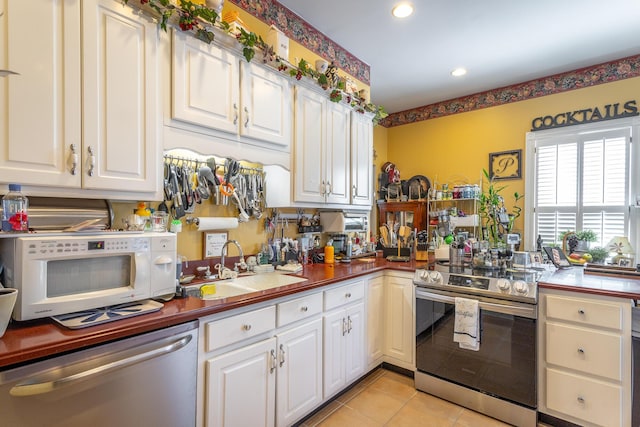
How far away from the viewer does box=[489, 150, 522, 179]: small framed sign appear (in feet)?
12.9

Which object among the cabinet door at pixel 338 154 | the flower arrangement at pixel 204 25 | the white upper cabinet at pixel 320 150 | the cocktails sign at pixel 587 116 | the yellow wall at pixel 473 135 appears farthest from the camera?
the yellow wall at pixel 473 135

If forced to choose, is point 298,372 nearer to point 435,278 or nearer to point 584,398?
point 435,278

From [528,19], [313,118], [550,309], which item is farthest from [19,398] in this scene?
[528,19]

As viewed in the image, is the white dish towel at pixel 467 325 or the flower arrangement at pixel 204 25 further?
the white dish towel at pixel 467 325

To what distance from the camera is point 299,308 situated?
1.90m

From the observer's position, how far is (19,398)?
3.12ft

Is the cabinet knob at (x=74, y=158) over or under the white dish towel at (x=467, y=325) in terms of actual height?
over

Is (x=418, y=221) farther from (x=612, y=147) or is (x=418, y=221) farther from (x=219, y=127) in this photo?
(x=219, y=127)

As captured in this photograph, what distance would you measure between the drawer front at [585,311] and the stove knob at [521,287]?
16 centimetres

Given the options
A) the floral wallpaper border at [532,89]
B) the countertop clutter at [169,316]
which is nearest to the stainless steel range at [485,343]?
the countertop clutter at [169,316]

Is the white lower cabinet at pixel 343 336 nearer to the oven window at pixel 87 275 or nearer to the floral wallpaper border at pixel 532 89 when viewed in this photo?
the oven window at pixel 87 275

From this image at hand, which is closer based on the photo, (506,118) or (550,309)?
(550,309)

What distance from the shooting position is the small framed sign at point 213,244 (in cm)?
208

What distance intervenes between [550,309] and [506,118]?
2835mm
